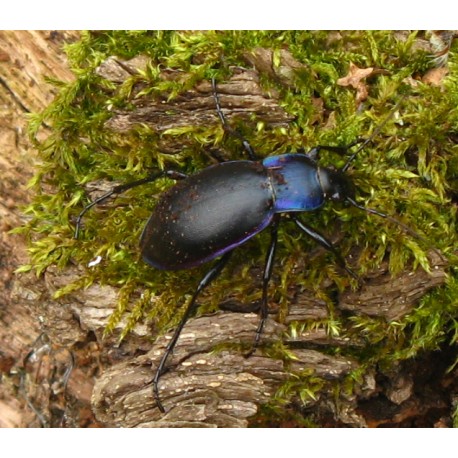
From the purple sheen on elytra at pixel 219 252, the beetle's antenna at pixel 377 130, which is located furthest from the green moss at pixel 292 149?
the purple sheen on elytra at pixel 219 252

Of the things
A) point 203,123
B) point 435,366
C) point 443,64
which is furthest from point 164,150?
point 435,366

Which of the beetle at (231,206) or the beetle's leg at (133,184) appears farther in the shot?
the beetle's leg at (133,184)

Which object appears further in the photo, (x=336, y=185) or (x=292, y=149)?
→ (x=292, y=149)

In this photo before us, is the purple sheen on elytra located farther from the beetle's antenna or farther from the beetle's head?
the beetle's antenna

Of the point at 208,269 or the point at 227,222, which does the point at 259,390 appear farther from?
the point at 227,222

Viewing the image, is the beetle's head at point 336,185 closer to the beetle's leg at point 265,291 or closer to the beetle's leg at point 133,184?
the beetle's leg at point 265,291

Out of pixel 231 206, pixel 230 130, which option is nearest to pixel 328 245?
pixel 231 206

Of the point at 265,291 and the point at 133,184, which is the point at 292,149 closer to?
the point at 265,291
